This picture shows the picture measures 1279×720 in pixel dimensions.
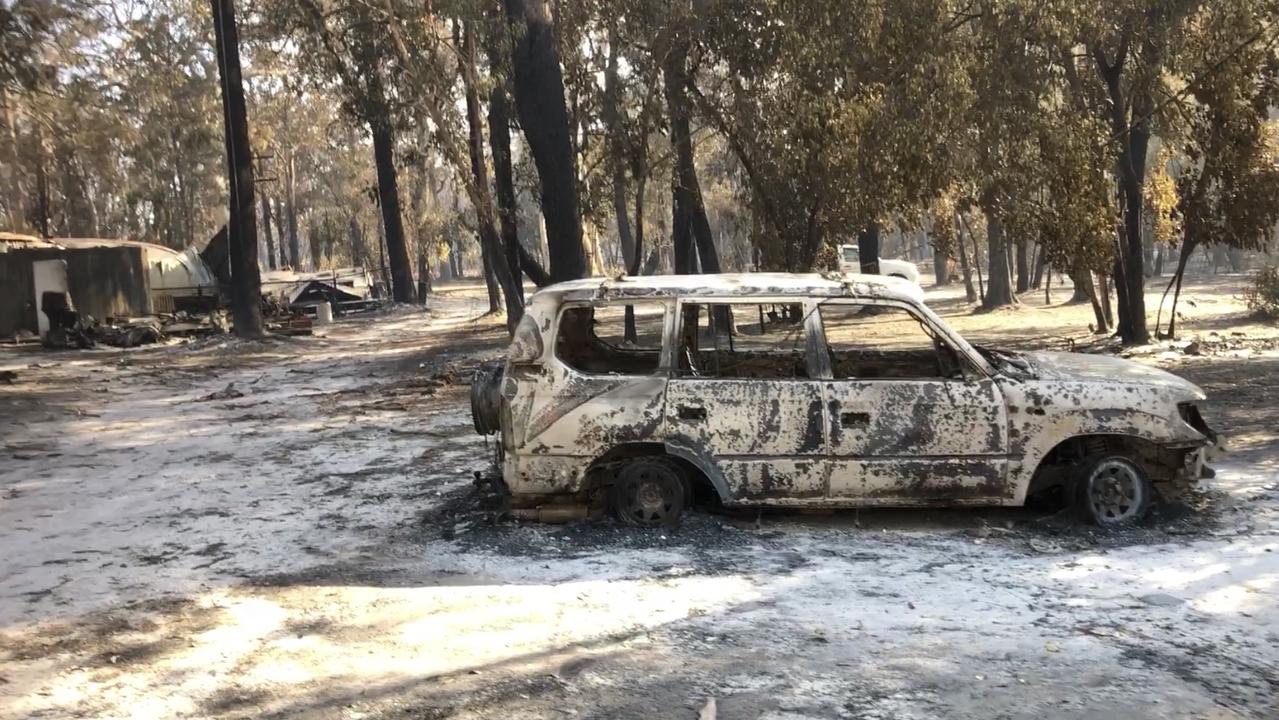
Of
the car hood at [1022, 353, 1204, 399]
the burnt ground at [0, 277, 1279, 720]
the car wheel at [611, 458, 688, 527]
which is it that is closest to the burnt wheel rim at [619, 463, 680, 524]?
the car wheel at [611, 458, 688, 527]

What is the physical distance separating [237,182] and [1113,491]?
929 inches

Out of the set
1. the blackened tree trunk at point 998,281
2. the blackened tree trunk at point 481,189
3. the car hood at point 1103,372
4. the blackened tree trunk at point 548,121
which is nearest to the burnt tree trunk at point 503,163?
the blackened tree trunk at point 481,189

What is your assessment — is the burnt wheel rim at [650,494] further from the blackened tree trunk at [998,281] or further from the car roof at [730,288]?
the blackened tree trunk at [998,281]

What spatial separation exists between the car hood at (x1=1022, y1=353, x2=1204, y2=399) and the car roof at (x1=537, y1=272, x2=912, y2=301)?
1.01 m

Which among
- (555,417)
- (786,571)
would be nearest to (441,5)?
(555,417)

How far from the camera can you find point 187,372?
18766mm

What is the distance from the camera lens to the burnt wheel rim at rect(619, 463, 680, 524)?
21.5ft

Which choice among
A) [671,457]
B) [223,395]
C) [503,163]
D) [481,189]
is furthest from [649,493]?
[503,163]

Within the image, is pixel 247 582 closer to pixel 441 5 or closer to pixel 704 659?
pixel 704 659

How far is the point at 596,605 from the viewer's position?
541 centimetres

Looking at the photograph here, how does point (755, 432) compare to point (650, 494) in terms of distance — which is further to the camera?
point (650, 494)

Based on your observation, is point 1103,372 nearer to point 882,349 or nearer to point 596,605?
point 882,349

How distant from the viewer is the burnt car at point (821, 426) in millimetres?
6273

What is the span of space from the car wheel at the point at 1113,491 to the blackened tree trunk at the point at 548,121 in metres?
11.2
